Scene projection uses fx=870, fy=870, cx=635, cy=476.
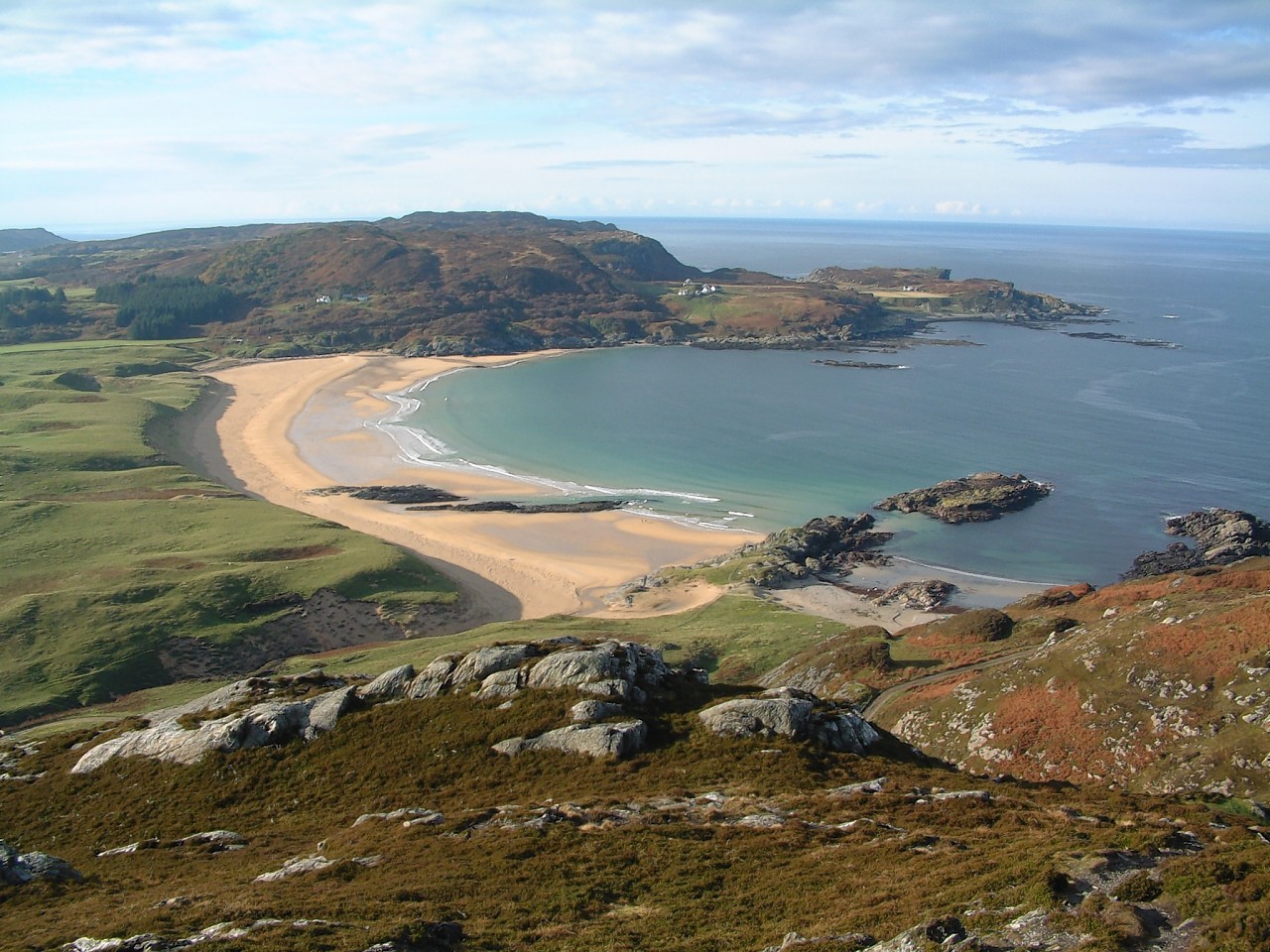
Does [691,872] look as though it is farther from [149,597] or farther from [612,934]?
[149,597]

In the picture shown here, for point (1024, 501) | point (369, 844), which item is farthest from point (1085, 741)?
point (1024, 501)

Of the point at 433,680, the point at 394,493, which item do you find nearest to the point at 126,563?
the point at 394,493

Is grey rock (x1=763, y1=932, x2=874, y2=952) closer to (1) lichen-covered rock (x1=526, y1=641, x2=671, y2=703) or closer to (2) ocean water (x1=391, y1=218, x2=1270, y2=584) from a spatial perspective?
(1) lichen-covered rock (x1=526, y1=641, x2=671, y2=703)

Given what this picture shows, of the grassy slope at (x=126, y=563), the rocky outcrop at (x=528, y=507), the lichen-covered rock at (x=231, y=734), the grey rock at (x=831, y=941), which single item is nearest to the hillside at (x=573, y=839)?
the grey rock at (x=831, y=941)

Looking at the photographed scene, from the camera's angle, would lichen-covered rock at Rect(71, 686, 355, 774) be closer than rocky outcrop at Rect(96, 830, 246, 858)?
No

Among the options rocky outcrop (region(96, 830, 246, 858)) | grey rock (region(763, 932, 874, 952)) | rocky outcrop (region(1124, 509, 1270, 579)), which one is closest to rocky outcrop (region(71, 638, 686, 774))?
rocky outcrop (region(96, 830, 246, 858))

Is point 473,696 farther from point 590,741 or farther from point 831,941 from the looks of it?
point 831,941

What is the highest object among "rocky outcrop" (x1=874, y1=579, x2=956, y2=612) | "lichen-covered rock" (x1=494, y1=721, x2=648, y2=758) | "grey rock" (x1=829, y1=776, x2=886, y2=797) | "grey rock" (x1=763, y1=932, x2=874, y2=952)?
"grey rock" (x1=763, y1=932, x2=874, y2=952)
